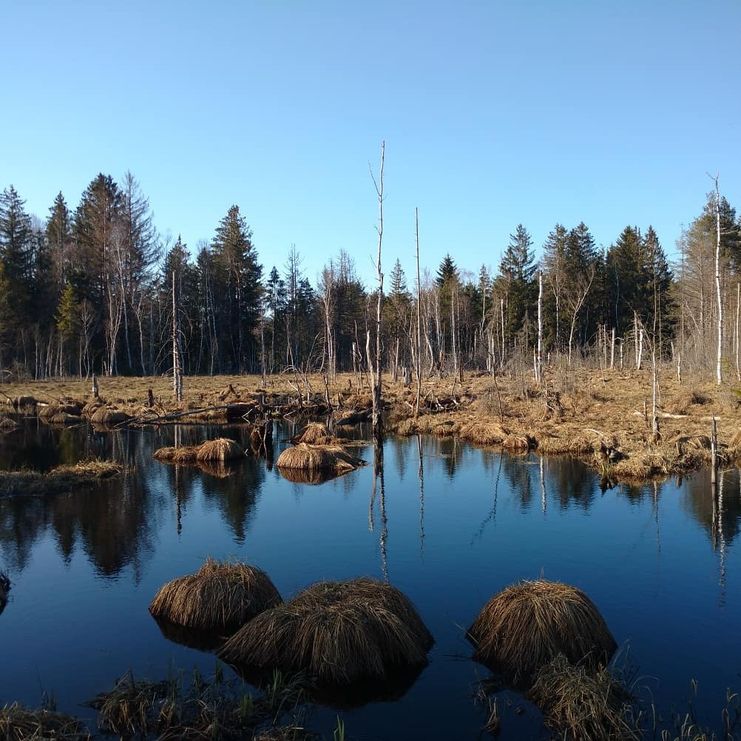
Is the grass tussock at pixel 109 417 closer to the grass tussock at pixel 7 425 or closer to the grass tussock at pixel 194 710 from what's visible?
the grass tussock at pixel 7 425

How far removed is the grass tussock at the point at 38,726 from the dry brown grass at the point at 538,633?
5.09 meters

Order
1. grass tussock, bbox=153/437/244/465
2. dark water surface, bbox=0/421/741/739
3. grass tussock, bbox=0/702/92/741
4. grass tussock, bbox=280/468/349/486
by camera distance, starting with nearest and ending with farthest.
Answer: grass tussock, bbox=0/702/92/741 → dark water surface, bbox=0/421/741/739 → grass tussock, bbox=280/468/349/486 → grass tussock, bbox=153/437/244/465

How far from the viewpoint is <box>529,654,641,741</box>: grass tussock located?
7035mm

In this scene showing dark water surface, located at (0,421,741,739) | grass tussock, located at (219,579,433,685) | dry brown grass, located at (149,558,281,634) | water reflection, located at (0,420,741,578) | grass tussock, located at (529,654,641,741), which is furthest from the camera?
water reflection, located at (0,420,741,578)

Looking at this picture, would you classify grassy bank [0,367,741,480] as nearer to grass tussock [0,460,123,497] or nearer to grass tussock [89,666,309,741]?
grass tussock [0,460,123,497]

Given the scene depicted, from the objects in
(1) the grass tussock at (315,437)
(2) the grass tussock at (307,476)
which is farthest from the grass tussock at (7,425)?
(2) the grass tussock at (307,476)

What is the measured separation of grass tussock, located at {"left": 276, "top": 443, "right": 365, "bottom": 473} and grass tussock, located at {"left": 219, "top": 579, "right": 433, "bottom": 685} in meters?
13.4

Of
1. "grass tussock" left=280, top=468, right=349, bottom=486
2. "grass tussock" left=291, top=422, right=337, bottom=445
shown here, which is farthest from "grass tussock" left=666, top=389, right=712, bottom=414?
"grass tussock" left=280, top=468, right=349, bottom=486

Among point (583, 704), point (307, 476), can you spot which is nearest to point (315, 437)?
point (307, 476)

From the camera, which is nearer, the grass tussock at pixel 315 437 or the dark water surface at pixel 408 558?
the dark water surface at pixel 408 558

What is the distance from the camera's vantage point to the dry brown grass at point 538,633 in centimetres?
863

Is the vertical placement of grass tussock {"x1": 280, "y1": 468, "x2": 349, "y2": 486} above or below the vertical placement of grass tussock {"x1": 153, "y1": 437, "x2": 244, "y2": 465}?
below

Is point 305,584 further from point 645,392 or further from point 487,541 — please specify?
point 645,392

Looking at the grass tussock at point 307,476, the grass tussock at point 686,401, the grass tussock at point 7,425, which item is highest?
the grass tussock at point 686,401
